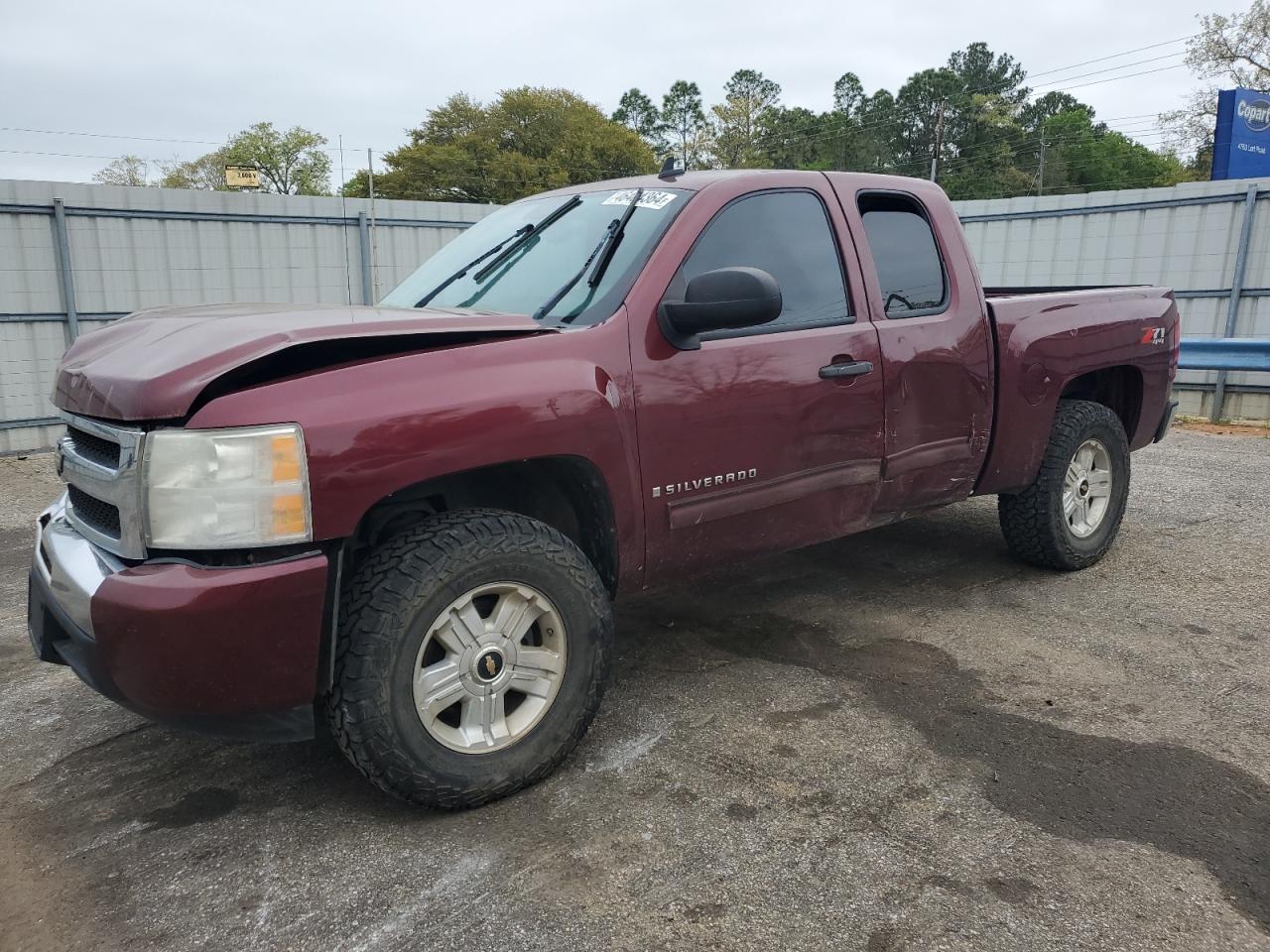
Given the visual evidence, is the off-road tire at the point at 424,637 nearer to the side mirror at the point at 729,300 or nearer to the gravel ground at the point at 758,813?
the gravel ground at the point at 758,813

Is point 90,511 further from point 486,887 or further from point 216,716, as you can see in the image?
point 486,887

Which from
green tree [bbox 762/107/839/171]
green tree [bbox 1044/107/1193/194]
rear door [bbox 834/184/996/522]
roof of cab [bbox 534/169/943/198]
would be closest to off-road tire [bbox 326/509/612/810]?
roof of cab [bbox 534/169/943/198]

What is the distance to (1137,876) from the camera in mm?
2385

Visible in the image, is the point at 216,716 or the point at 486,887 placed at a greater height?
the point at 216,716

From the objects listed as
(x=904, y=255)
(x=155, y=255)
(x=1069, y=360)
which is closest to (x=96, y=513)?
(x=904, y=255)

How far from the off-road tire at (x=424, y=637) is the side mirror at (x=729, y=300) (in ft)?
2.65

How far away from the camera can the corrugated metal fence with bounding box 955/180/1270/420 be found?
11.1 metres

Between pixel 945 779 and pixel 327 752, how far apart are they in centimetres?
196

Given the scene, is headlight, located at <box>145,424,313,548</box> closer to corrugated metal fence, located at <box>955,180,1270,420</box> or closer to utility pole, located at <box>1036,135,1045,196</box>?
corrugated metal fence, located at <box>955,180,1270,420</box>

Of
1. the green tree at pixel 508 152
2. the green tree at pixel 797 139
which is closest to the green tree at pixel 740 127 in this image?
the green tree at pixel 797 139

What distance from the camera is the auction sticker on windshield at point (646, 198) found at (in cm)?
337

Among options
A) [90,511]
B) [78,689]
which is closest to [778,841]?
[90,511]

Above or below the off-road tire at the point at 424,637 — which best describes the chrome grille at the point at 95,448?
above

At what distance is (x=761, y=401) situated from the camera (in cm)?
328
